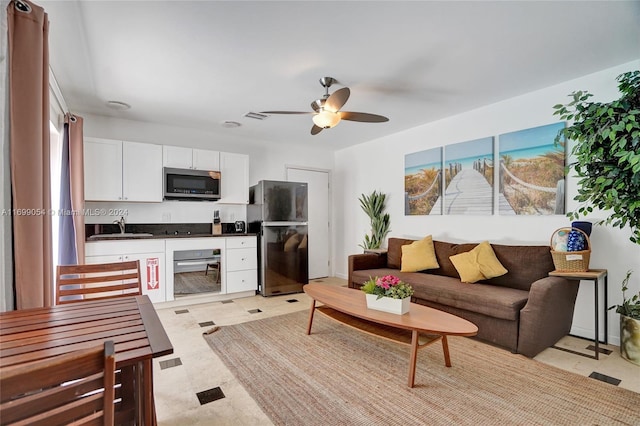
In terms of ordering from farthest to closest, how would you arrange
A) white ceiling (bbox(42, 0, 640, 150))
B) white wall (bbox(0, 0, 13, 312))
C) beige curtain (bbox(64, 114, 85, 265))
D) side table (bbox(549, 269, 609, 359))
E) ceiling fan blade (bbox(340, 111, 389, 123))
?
beige curtain (bbox(64, 114, 85, 265))
ceiling fan blade (bbox(340, 111, 389, 123))
side table (bbox(549, 269, 609, 359))
white ceiling (bbox(42, 0, 640, 150))
white wall (bbox(0, 0, 13, 312))

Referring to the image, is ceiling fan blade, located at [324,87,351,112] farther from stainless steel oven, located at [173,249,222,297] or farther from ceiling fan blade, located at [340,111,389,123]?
A: stainless steel oven, located at [173,249,222,297]

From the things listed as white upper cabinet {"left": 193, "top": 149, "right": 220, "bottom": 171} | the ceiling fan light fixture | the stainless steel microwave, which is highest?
the ceiling fan light fixture

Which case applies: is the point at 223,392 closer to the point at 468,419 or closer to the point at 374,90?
the point at 468,419

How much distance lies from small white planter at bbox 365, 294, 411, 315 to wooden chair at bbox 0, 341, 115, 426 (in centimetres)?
198

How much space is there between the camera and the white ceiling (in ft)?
6.77

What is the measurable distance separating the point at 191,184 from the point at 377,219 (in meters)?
2.87

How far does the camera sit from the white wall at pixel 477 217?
9.30ft

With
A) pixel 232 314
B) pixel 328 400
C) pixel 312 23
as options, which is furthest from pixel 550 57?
pixel 232 314

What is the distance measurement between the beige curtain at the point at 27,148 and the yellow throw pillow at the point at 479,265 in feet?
11.6

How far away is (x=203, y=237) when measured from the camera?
425 centimetres

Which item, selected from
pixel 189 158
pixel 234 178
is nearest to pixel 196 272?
pixel 234 178

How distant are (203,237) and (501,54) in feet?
12.8

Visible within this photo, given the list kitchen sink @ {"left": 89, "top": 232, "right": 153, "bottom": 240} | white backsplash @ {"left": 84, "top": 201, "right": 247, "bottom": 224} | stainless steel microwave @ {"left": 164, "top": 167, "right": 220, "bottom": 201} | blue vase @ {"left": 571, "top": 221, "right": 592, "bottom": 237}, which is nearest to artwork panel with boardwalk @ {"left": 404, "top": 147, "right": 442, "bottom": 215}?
blue vase @ {"left": 571, "top": 221, "right": 592, "bottom": 237}

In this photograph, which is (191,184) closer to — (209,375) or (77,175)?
(77,175)
